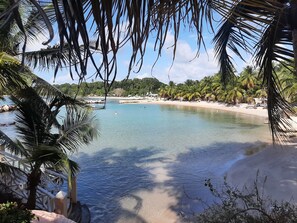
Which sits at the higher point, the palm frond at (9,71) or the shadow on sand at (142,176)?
the palm frond at (9,71)

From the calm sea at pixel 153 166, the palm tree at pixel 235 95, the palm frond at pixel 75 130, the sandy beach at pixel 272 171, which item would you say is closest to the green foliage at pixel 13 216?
the palm frond at pixel 75 130

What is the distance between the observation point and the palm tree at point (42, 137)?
4.53 metres

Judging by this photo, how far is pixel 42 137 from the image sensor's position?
5020 mm

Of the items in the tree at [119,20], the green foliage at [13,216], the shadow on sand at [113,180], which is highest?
the tree at [119,20]

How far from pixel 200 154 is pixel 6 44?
11485mm

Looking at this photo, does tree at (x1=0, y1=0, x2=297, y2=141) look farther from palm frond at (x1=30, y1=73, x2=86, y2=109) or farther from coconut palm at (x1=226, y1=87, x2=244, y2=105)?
coconut palm at (x1=226, y1=87, x2=244, y2=105)

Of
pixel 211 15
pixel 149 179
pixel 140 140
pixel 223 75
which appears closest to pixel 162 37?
pixel 211 15

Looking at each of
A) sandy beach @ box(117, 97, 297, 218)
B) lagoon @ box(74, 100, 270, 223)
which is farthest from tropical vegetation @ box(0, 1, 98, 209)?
sandy beach @ box(117, 97, 297, 218)

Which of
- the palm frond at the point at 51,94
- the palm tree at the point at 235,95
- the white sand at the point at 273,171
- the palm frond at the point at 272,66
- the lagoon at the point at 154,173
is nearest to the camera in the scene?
the palm frond at the point at 272,66

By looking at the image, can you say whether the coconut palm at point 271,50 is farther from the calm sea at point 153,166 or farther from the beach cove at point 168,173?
the calm sea at point 153,166

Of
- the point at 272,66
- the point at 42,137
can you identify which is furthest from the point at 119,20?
the point at 42,137

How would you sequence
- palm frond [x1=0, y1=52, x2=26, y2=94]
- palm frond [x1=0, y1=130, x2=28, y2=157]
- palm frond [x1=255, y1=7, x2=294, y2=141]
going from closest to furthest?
palm frond [x1=255, y1=7, x2=294, y2=141] → palm frond [x1=0, y1=52, x2=26, y2=94] → palm frond [x1=0, y1=130, x2=28, y2=157]

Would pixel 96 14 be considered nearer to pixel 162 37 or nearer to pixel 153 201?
pixel 162 37

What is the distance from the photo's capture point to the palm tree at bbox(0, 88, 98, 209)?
453 cm
